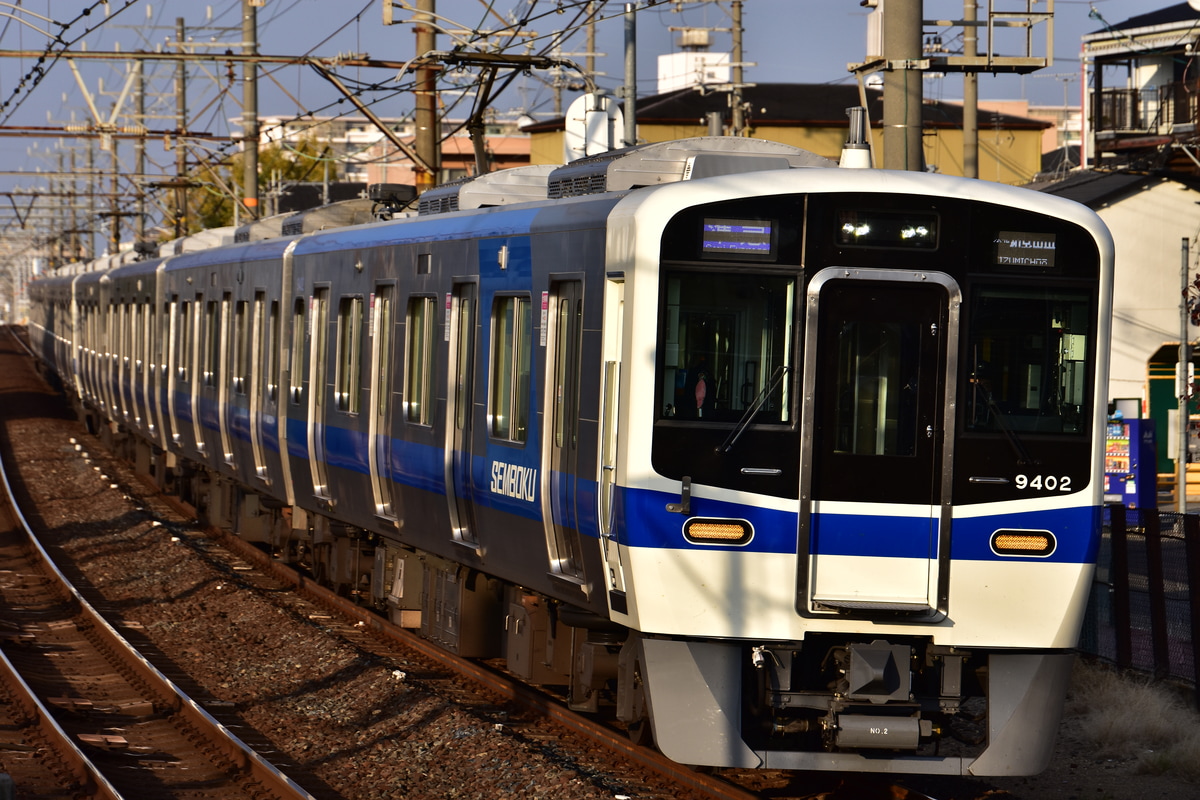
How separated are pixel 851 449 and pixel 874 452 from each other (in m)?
0.10

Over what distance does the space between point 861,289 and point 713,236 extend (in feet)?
2.24

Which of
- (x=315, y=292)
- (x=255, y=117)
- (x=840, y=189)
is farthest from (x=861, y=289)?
(x=255, y=117)

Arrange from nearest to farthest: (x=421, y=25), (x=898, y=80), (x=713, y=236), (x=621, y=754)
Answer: (x=713, y=236) → (x=621, y=754) → (x=898, y=80) → (x=421, y=25)

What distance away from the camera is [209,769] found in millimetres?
9148

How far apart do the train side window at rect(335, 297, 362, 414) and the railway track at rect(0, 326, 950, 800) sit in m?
1.74

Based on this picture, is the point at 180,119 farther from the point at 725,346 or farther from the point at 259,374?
the point at 725,346

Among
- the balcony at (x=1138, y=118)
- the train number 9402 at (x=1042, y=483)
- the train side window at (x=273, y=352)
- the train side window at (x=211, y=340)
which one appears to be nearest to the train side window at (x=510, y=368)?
the train number 9402 at (x=1042, y=483)

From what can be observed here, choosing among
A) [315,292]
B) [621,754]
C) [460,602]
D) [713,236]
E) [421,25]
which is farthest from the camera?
[421,25]

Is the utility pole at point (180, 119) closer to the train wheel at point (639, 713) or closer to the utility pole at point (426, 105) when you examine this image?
the utility pole at point (426, 105)

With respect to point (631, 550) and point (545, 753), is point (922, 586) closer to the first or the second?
point (631, 550)

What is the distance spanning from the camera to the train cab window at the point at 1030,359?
746 centimetres

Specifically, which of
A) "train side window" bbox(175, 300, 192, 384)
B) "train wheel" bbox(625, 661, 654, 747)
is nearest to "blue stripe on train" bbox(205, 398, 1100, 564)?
"train wheel" bbox(625, 661, 654, 747)

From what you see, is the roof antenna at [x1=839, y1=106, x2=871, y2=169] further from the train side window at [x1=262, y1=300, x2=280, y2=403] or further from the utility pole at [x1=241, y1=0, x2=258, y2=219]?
the utility pole at [x1=241, y1=0, x2=258, y2=219]

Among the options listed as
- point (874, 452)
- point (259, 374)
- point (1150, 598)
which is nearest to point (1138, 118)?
point (259, 374)
